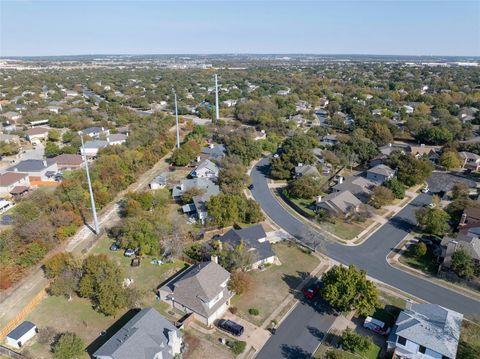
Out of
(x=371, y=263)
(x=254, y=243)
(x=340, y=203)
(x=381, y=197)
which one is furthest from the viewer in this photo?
(x=381, y=197)

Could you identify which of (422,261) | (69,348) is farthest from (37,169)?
(422,261)

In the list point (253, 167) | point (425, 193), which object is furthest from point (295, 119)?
point (425, 193)

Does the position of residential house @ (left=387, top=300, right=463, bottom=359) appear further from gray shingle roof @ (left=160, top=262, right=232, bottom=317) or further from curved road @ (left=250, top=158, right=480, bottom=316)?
gray shingle roof @ (left=160, top=262, right=232, bottom=317)

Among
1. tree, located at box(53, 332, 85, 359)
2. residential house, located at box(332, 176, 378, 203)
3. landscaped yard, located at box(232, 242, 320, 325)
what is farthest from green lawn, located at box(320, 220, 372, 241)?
tree, located at box(53, 332, 85, 359)

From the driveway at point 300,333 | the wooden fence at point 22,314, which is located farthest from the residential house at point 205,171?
the driveway at point 300,333

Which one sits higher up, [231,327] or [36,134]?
[36,134]

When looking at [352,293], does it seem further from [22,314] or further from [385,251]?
[22,314]

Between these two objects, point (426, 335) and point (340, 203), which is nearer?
point (426, 335)
